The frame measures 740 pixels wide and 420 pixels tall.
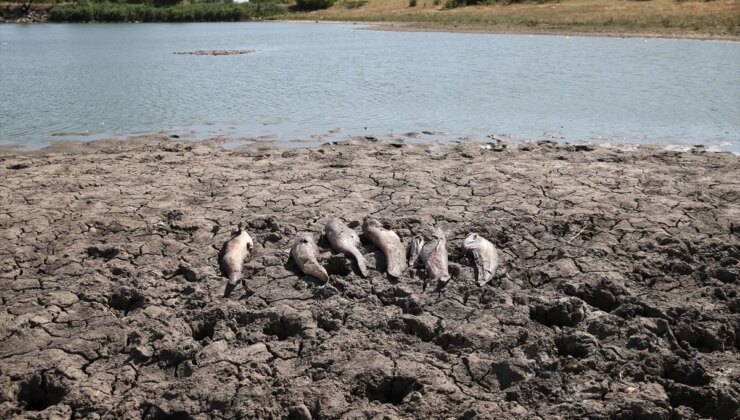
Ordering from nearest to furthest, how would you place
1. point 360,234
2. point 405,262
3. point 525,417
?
point 525,417, point 405,262, point 360,234

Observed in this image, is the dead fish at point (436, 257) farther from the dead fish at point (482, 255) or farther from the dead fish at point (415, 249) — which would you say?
the dead fish at point (482, 255)

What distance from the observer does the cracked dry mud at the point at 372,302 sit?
4.96 meters

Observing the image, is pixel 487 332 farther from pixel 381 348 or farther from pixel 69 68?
pixel 69 68

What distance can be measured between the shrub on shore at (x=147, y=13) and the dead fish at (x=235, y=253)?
5866cm

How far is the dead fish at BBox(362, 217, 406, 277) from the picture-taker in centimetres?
652

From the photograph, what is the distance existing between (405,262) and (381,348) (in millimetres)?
1360

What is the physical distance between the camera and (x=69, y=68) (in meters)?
23.5

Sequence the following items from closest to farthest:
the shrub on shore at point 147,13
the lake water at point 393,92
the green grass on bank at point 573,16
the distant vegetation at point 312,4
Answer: the lake water at point 393,92
the green grass on bank at point 573,16
the shrub on shore at point 147,13
the distant vegetation at point 312,4

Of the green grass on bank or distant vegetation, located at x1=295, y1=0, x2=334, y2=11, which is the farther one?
distant vegetation, located at x1=295, y1=0, x2=334, y2=11

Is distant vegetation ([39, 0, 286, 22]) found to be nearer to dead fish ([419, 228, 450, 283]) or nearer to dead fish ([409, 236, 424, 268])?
dead fish ([409, 236, 424, 268])

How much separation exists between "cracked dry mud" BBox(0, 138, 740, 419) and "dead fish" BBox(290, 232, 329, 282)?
13 centimetres

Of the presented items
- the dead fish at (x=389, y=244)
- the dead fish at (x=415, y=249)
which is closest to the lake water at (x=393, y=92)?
the dead fish at (x=389, y=244)

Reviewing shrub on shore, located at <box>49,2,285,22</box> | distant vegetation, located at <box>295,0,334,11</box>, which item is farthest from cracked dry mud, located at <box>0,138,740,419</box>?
distant vegetation, located at <box>295,0,334,11</box>

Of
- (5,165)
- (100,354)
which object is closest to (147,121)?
(5,165)
